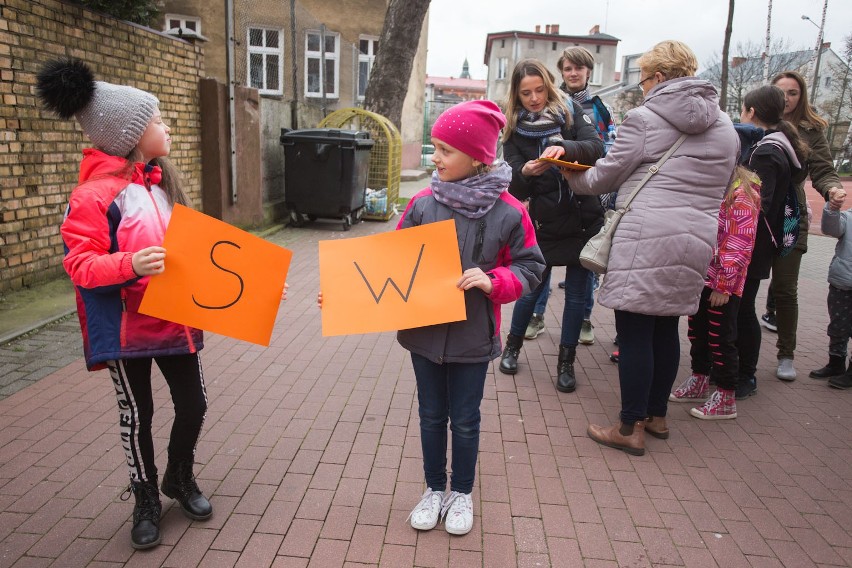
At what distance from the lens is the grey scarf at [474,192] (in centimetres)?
240

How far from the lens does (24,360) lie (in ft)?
14.0

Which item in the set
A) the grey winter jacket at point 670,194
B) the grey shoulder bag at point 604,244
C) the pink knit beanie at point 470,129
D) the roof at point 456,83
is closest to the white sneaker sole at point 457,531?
the grey winter jacket at point 670,194

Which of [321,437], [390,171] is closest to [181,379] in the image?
[321,437]

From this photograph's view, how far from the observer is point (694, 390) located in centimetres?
408

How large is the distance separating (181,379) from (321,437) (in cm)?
112

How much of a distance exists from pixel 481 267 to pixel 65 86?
5.22 ft

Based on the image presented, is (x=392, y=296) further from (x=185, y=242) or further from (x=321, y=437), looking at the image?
(x=321, y=437)

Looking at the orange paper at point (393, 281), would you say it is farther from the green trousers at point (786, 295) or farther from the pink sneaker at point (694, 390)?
the green trousers at point (786, 295)

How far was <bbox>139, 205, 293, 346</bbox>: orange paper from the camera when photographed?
2.21 meters

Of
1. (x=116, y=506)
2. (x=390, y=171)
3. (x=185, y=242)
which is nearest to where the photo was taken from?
(x=185, y=242)

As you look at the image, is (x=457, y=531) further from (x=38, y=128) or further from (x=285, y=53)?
(x=285, y=53)

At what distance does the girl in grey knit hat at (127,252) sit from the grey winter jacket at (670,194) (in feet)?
6.47

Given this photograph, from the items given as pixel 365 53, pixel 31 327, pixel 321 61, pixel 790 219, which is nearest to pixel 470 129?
pixel 790 219

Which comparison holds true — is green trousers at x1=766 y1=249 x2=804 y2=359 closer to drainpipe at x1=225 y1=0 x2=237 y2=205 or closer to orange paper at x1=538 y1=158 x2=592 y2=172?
orange paper at x1=538 y1=158 x2=592 y2=172
